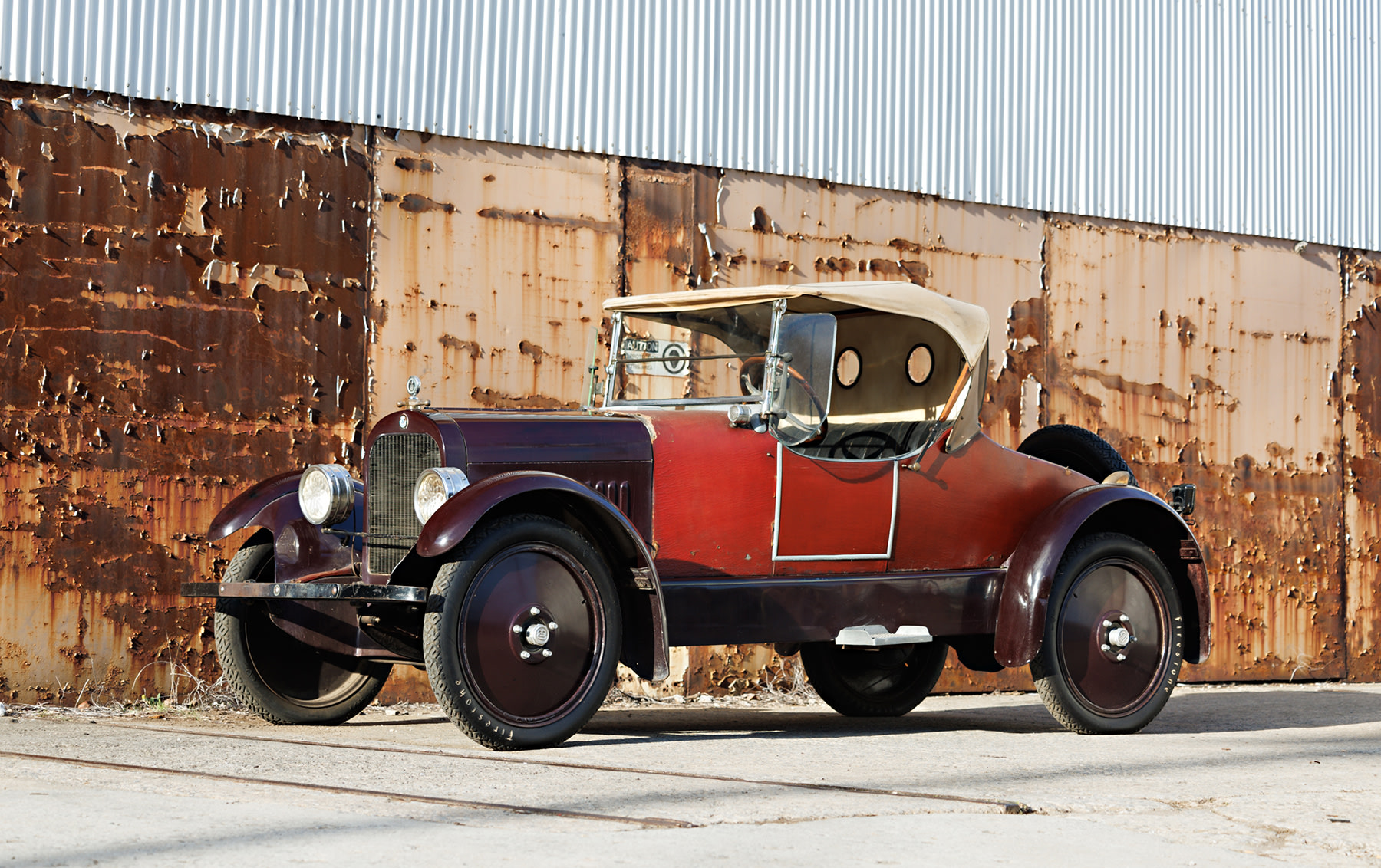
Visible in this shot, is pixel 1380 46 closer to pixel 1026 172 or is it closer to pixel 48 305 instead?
pixel 1026 172

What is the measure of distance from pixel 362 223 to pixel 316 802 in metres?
4.82

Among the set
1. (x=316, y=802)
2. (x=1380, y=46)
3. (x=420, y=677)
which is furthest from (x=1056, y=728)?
(x=1380, y=46)

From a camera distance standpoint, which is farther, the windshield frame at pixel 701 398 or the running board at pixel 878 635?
the windshield frame at pixel 701 398

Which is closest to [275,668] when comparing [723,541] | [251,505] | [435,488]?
[251,505]

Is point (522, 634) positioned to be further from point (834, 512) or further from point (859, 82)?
point (859, 82)

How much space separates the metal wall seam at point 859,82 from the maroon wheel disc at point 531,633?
12.0ft

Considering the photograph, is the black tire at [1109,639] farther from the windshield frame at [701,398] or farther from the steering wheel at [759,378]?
the windshield frame at [701,398]

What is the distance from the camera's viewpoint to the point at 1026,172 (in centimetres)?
1075

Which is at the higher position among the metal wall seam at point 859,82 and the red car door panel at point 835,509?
the metal wall seam at point 859,82

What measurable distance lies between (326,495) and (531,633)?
4.12ft

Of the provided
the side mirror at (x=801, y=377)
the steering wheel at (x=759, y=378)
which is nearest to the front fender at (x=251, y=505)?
the steering wheel at (x=759, y=378)

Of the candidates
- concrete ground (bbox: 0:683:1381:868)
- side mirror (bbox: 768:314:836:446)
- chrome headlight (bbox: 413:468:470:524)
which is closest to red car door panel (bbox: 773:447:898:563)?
side mirror (bbox: 768:314:836:446)

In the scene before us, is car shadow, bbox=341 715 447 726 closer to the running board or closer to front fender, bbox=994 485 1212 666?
the running board

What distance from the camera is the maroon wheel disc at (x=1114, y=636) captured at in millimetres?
7324
